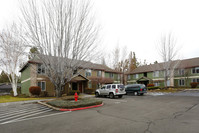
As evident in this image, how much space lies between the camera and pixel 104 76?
3225cm

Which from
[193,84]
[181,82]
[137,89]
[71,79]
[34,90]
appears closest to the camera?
[34,90]

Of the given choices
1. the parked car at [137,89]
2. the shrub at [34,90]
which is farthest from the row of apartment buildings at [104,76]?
the parked car at [137,89]

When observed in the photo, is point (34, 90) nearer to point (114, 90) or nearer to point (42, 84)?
point (42, 84)

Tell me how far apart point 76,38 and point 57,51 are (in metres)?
2.25

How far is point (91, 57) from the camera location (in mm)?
14625

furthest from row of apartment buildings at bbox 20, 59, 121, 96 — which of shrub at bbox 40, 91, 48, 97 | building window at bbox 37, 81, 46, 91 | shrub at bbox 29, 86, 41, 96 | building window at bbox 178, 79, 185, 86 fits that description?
building window at bbox 178, 79, 185, 86

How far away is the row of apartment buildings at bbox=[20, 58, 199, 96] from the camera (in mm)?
21922

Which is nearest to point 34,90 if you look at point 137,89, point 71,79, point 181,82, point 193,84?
point 71,79

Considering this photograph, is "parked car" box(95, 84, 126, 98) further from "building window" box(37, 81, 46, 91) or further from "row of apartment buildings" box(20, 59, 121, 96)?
"building window" box(37, 81, 46, 91)

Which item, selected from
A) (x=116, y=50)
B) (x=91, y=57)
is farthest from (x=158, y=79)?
(x=91, y=57)

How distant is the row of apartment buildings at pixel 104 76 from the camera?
21922 millimetres

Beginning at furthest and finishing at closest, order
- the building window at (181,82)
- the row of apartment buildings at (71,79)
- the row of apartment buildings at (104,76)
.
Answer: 1. the building window at (181,82)
2. the row of apartment buildings at (104,76)
3. the row of apartment buildings at (71,79)

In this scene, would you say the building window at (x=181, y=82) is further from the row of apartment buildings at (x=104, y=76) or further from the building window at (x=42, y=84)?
the building window at (x=42, y=84)

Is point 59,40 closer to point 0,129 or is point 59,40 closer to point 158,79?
point 0,129
